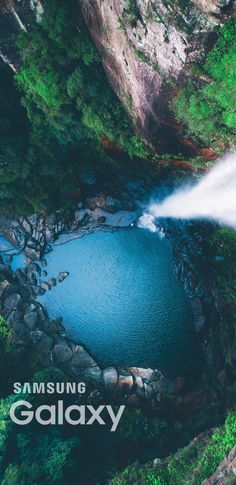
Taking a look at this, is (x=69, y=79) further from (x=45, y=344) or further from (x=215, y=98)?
(x=45, y=344)

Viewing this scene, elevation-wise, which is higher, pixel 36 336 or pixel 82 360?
pixel 36 336

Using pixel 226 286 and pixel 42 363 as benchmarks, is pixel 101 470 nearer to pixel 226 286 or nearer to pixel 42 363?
pixel 42 363

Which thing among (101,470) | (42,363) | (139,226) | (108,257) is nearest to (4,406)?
(42,363)

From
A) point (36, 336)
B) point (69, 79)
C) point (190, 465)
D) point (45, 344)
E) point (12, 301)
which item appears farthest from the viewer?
point (12, 301)

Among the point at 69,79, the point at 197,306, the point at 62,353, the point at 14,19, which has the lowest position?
the point at 62,353

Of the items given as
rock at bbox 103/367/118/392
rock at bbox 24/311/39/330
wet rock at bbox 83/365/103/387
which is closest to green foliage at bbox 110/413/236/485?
Result: rock at bbox 103/367/118/392

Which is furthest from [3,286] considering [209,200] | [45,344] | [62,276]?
[209,200]
